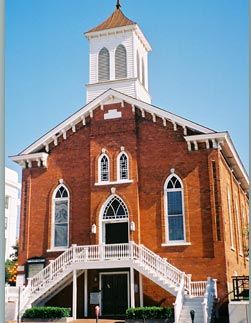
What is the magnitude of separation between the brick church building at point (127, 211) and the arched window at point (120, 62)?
0.72m

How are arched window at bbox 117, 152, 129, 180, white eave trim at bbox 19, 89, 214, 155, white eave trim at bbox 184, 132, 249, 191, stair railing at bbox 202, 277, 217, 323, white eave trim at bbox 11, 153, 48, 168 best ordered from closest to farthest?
stair railing at bbox 202, 277, 217, 323 → white eave trim at bbox 184, 132, 249, 191 → arched window at bbox 117, 152, 129, 180 → white eave trim at bbox 19, 89, 214, 155 → white eave trim at bbox 11, 153, 48, 168

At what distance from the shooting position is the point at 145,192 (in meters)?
14.3

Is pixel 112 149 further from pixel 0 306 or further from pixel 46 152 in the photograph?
pixel 0 306

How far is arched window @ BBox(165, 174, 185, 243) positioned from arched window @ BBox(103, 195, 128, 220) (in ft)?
4.03

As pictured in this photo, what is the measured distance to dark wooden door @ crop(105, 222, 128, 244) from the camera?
47.5 feet

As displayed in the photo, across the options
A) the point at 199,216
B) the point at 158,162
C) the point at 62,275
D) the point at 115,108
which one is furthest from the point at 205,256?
the point at 115,108

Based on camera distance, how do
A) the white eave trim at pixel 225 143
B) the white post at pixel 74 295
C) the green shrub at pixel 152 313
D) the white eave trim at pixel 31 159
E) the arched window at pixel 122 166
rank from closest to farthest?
the green shrub at pixel 152 313 < the white post at pixel 74 295 < the white eave trim at pixel 225 143 < the arched window at pixel 122 166 < the white eave trim at pixel 31 159

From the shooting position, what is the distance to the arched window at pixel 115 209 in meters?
14.5

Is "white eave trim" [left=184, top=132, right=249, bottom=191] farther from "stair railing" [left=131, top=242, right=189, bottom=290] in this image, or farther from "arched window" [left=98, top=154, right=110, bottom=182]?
"stair railing" [left=131, top=242, right=189, bottom=290]

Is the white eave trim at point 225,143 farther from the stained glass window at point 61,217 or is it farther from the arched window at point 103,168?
the stained glass window at point 61,217

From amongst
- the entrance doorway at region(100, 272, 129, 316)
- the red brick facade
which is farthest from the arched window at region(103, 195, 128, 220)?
the entrance doorway at region(100, 272, 129, 316)

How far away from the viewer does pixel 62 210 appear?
1498cm

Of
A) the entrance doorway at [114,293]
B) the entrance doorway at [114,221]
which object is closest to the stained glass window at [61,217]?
the entrance doorway at [114,221]

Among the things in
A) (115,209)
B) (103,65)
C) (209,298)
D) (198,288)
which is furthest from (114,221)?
(103,65)
